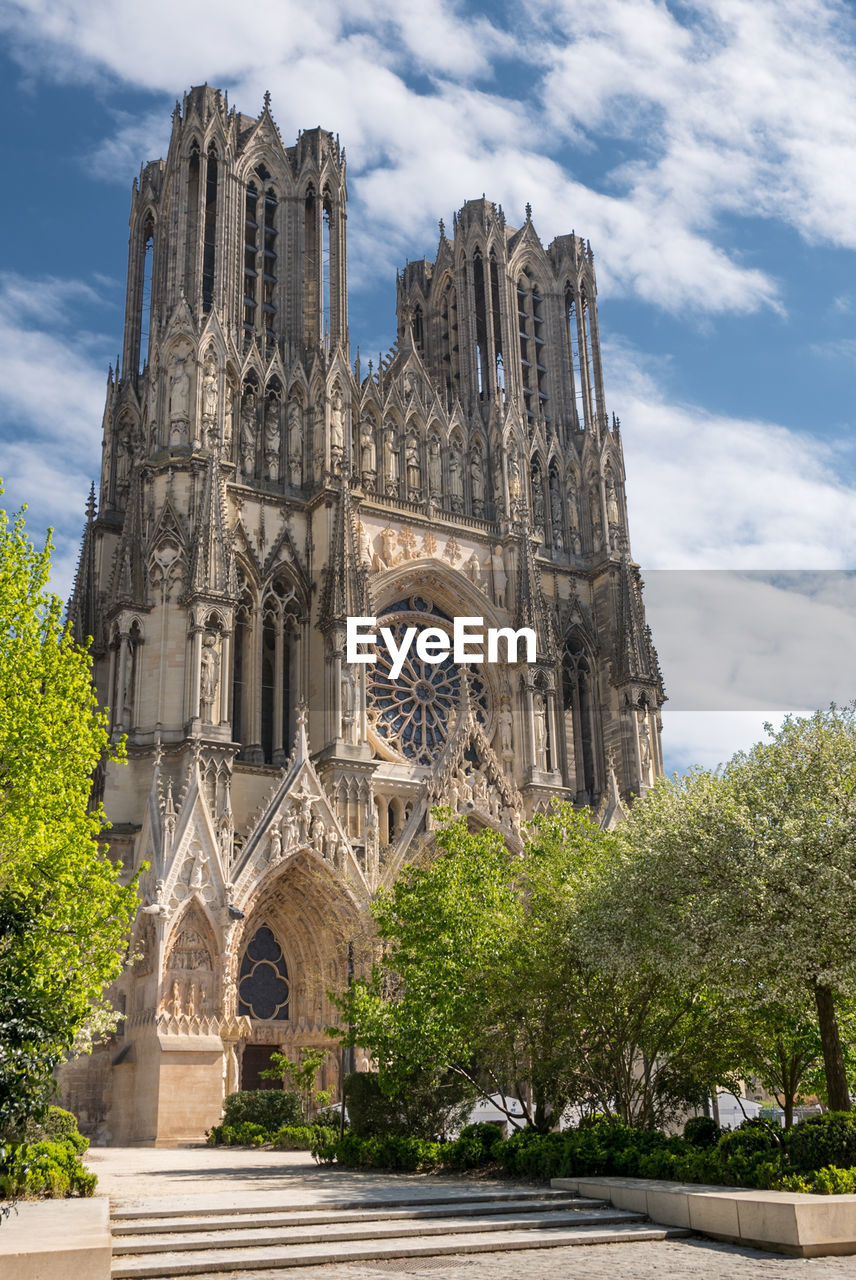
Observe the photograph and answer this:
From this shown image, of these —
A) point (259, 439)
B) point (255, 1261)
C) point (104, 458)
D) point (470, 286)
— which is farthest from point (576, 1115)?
point (470, 286)

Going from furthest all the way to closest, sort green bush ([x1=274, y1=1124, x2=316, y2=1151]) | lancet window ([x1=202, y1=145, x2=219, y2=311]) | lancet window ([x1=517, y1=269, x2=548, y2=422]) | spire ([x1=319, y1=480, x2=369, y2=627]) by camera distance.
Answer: lancet window ([x1=517, y1=269, x2=548, y2=422]) → lancet window ([x1=202, y1=145, x2=219, y2=311]) → spire ([x1=319, y1=480, x2=369, y2=627]) → green bush ([x1=274, y1=1124, x2=316, y2=1151])

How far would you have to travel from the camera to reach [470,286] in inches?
1955

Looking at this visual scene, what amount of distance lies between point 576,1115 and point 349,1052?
7.21 metres

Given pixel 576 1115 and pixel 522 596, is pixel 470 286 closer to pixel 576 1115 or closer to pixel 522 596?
pixel 522 596

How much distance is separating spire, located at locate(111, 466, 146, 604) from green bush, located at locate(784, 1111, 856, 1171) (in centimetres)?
2553

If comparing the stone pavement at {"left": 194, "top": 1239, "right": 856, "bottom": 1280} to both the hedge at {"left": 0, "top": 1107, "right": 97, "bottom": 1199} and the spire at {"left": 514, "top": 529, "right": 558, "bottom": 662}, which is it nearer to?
the hedge at {"left": 0, "top": 1107, "right": 97, "bottom": 1199}

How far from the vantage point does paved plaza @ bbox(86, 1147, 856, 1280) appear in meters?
11.2

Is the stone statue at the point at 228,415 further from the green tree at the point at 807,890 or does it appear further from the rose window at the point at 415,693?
the green tree at the point at 807,890

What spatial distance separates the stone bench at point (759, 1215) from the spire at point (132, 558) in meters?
25.1

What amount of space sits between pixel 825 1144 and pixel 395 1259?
210 inches

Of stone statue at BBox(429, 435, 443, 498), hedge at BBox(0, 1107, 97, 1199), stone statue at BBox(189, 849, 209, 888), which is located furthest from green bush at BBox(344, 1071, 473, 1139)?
stone statue at BBox(429, 435, 443, 498)

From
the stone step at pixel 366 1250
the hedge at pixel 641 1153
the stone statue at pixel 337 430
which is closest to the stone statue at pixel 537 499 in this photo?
the stone statue at pixel 337 430

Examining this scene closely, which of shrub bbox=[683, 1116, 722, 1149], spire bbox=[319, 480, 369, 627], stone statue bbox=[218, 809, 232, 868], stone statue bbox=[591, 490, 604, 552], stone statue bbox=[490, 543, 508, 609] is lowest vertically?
shrub bbox=[683, 1116, 722, 1149]

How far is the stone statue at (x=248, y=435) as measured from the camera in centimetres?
3941
